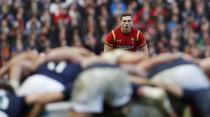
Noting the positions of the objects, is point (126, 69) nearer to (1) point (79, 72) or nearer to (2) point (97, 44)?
(1) point (79, 72)

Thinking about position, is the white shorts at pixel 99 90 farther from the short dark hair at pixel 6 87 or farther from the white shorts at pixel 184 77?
the short dark hair at pixel 6 87

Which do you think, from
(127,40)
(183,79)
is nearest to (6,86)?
(183,79)

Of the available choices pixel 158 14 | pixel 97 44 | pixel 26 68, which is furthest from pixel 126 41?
pixel 158 14

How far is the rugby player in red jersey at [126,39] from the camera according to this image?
9.51 meters

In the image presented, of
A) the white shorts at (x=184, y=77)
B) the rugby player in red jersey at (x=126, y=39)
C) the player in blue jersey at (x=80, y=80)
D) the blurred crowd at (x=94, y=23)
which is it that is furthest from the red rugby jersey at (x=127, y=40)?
the blurred crowd at (x=94, y=23)

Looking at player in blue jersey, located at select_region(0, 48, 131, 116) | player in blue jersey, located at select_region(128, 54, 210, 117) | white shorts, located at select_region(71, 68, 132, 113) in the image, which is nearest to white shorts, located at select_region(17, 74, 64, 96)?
player in blue jersey, located at select_region(0, 48, 131, 116)

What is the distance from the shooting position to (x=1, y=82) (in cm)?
563

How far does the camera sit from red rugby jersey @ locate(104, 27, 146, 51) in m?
9.52

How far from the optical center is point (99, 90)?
513cm

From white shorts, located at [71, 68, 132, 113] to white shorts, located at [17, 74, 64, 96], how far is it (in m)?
0.28

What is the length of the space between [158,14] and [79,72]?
38.5ft

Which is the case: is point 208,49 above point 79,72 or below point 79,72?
below

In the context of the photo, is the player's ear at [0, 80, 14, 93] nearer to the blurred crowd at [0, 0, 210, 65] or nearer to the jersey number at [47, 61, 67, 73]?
the jersey number at [47, 61, 67, 73]

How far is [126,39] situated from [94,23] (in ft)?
23.3
